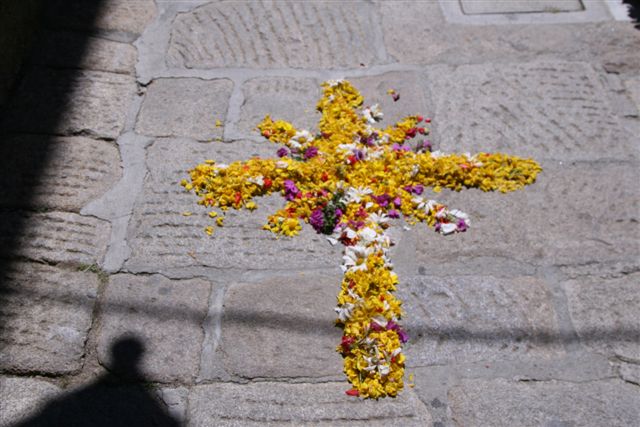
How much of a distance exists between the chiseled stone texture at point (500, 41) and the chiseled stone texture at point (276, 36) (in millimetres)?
201

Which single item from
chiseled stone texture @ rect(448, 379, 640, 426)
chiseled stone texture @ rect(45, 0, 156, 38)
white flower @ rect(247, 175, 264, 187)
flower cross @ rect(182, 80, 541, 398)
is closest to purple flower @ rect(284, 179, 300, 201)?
flower cross @ rect(182, 80, 541, 398)

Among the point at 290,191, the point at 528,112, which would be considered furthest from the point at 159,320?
the point at 528,112

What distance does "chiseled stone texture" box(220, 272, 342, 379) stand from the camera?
2.58 meters

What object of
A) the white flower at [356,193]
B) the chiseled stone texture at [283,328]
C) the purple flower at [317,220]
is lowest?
the chiseled stone texture at [283,328]

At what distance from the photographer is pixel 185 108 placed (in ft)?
11.9

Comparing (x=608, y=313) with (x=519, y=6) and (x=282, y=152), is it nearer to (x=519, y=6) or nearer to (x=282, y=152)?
(x=282, y=152)

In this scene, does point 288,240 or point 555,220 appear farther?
point 555,220

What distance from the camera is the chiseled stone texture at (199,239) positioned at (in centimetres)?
292

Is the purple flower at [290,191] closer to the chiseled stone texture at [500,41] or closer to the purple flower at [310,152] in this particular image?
the purple flower at [310,152]

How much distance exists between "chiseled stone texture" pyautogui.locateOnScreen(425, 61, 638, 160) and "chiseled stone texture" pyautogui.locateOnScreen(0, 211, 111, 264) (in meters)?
1.90

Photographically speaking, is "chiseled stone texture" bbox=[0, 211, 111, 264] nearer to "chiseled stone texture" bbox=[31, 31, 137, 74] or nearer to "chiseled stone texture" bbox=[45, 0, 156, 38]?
"chiseled stone texture" bbox=[31, 31, 137, 74]

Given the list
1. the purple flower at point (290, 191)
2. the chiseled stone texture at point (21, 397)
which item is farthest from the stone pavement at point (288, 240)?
the purple flower at point (290, 191)

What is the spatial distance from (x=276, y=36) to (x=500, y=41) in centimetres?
150

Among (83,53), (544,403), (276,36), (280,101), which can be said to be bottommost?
(544,403)
